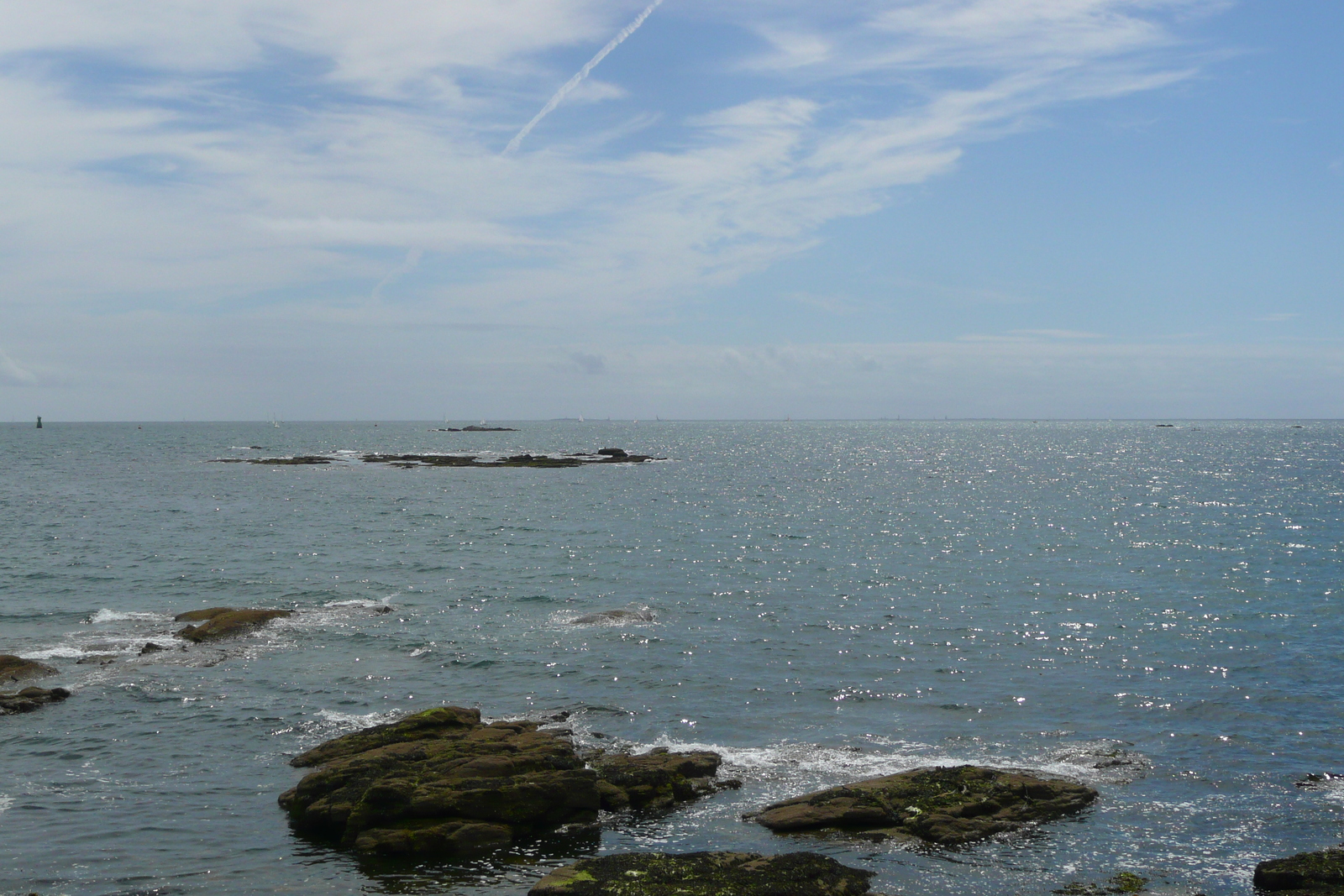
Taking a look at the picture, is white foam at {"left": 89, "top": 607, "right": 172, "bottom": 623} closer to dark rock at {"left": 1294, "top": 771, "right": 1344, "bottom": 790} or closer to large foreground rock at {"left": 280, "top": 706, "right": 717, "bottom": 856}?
large foreground rock at {"left": 280, "top": 706, "right": 717, "bottom": 856}

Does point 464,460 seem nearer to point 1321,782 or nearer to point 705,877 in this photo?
point 1321,782

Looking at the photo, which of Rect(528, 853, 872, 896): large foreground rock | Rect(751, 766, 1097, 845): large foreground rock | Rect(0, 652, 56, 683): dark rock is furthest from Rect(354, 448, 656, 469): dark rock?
Rect(528, 853, 872, 896): large foreground rock

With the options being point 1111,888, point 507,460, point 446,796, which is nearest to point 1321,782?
point 1111,888

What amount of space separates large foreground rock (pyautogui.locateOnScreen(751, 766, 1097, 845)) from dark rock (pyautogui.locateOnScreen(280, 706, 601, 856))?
384 cm

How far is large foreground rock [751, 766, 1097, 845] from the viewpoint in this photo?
17.8 meters

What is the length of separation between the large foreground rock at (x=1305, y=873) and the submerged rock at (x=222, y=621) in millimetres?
30611

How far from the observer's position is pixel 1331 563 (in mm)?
51969

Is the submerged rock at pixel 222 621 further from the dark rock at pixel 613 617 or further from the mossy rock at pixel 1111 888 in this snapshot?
the mossy rock at pixel 1111 888

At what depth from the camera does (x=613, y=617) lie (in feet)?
124

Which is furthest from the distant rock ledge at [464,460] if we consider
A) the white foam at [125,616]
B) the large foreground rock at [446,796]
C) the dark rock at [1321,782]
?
the dark rock at [1321,782]

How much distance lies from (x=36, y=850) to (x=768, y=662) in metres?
20.1

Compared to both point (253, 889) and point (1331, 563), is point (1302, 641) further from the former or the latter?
point (253, 889)

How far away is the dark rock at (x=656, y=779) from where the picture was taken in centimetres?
1922

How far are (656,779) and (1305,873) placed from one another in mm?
11129
